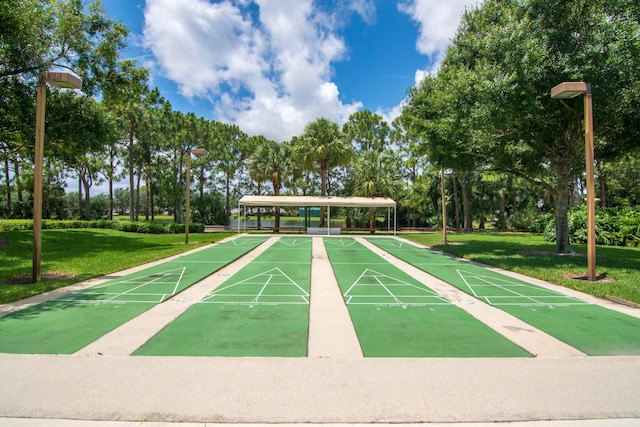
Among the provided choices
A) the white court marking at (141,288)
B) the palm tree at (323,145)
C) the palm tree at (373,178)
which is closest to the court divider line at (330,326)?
the white court marking at (141,288)

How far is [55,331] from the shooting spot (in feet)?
16.8

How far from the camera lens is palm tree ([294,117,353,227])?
31.2 meters

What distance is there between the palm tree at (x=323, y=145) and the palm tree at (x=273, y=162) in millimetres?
2494

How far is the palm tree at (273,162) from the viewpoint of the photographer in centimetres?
3388

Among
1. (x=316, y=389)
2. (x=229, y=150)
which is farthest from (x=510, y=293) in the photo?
(x=229, y=150)

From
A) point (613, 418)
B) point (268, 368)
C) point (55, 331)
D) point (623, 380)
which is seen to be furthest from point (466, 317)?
point (55, 331)

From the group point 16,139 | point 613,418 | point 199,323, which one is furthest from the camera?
point 16,139

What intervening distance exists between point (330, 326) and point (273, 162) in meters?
29.5

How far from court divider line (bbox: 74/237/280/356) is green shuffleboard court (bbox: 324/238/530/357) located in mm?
3136

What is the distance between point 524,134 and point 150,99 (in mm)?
33282

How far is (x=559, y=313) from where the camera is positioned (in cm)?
645

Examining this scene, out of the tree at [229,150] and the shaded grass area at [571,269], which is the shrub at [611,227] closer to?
the shaded grass area at [571,269]

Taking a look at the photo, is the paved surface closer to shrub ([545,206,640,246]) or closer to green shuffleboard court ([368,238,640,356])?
green shuffleboard court ([368,238,640,356])

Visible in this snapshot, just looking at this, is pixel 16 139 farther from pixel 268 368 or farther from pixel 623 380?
pixel 623 380
